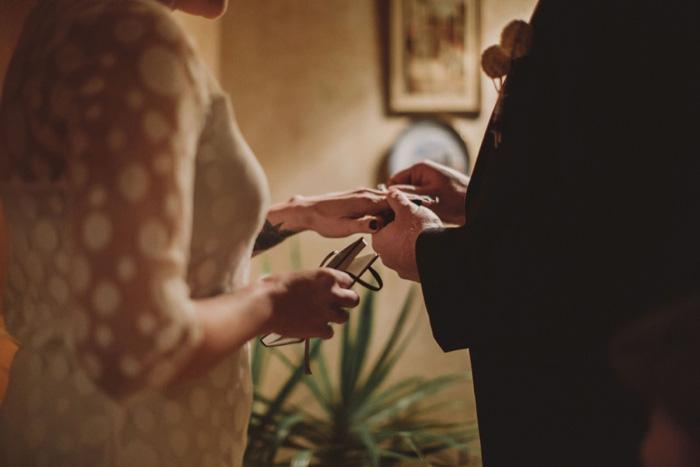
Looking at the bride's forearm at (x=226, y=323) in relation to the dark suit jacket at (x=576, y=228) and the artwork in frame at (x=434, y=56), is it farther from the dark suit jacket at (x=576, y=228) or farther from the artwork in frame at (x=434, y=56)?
the artwork in frame at (x=434, y=56)

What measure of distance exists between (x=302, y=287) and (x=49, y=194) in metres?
0.29

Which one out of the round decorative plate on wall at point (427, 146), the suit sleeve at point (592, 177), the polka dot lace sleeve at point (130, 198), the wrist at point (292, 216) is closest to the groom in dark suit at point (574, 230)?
the suit sleeve at point (592, 177)

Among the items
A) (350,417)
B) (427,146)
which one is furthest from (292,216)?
(427,146)

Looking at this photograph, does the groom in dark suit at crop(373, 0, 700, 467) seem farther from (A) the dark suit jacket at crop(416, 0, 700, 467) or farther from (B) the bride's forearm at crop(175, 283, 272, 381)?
(B) the bride's forearm at crop(175, 283, 272, 381)

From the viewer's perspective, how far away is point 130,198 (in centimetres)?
47

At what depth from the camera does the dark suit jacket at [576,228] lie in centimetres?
73

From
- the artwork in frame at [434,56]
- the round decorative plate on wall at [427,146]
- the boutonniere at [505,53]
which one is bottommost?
the round decorative plate on wall at [427,146]

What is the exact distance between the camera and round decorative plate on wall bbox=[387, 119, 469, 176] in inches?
99.1

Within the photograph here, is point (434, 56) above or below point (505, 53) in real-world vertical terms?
above

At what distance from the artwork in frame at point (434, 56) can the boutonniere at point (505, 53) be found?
172cm

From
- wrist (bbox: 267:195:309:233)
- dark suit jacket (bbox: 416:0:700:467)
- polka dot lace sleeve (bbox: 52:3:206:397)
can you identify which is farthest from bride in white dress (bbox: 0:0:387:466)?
wrist (bbox: 267:195:309:233)

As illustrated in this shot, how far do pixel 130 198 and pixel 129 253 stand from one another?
0.05m

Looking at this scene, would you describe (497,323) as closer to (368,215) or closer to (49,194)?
(368,215)

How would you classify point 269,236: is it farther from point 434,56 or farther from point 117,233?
point 434,56
